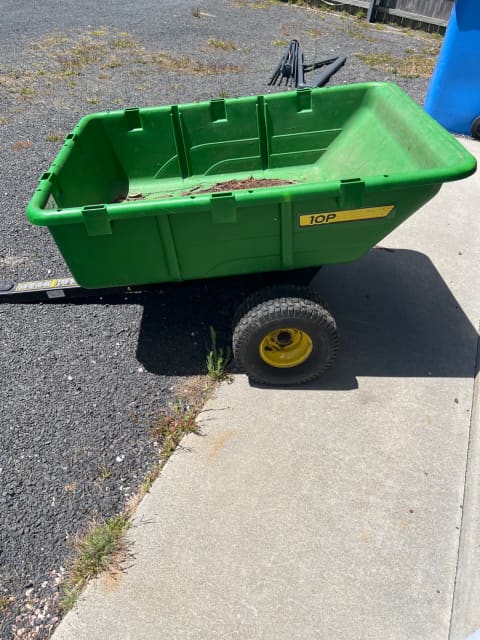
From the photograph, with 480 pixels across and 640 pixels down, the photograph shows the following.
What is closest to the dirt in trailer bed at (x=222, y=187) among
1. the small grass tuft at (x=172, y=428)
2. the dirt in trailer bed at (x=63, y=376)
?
the dirt in trailer bed at (x=63, y=376)

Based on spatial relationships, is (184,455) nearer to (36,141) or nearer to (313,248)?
(313,248)

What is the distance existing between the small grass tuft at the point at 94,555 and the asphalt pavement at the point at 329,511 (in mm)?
51

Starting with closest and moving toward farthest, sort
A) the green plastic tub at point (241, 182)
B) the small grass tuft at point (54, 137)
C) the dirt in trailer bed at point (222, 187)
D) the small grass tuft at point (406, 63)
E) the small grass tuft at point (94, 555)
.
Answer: the small grass tuft at point (94, 555)
the green plastic tub at point (241, 182)
the dirt in trailer bed at point (222, 187)
the small grass tuft at point (54, 137)
the small grass tuft at point (406, 63)

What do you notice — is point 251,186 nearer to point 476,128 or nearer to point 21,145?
point 476,128

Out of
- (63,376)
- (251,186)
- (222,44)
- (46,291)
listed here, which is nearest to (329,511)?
(63,376)

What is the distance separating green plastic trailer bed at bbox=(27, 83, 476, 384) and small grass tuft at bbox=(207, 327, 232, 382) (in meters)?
0.26

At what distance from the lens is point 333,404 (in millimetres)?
2598

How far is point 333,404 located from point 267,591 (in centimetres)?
103

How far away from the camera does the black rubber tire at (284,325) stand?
2.38 meters

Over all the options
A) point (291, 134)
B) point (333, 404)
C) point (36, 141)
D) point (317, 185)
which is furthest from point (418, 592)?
point (36, 141)

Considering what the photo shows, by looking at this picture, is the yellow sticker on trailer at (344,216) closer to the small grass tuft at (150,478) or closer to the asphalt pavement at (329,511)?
the asphalt pavement at (329,511)

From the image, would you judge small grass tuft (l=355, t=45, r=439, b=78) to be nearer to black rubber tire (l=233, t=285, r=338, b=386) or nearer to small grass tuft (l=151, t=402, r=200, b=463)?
black rubber tire (l=233, t=285, r=338, b=386)

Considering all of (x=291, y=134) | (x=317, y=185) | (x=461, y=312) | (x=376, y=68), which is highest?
(x=317, y=185)

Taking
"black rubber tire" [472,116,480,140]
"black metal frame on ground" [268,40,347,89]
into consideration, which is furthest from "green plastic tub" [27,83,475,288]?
"black rubber tire" [472,116,480,140]
